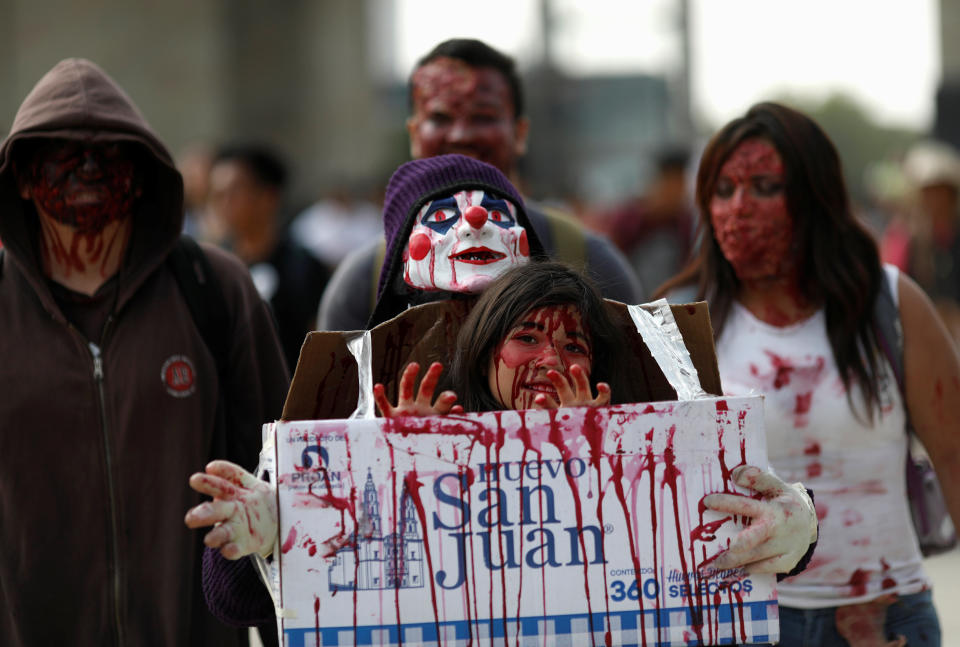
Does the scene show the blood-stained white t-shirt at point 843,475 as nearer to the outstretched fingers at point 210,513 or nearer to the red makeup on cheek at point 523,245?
the red makeup on cheek at point 523,245

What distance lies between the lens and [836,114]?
390ft

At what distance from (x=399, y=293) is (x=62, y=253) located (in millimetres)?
987

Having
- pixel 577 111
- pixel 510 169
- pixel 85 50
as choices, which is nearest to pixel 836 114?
pixel 577 111

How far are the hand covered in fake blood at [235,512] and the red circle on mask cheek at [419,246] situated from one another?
89cm

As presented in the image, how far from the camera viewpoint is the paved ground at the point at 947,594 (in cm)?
662

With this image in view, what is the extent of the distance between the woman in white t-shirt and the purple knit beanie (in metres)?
0.73

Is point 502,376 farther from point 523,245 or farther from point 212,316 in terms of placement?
point 212,316

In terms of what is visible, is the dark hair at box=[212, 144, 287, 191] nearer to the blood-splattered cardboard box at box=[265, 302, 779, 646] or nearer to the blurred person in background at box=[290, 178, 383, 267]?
the blood-splattered cardboard box at box=[265, 302, 779, 646]

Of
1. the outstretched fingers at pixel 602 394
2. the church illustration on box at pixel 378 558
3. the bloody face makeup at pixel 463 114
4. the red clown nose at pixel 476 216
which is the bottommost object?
the church illustration on box at pixel 378 558

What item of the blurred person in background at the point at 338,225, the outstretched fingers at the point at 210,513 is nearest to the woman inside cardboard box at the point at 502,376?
the outstretched fingers at the point at 210,513

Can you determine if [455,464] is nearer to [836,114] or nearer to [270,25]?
[270,25]

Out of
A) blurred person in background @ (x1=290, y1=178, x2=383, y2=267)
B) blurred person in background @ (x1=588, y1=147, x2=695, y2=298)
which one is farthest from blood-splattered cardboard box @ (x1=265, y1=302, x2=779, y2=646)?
blurred person in background @ (x1=290, y1=178, x2=383, y2=267)

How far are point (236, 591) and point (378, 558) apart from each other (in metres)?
0.44

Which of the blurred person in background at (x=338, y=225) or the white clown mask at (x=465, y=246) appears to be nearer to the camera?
the white clown mask at (x=465, y=246)
